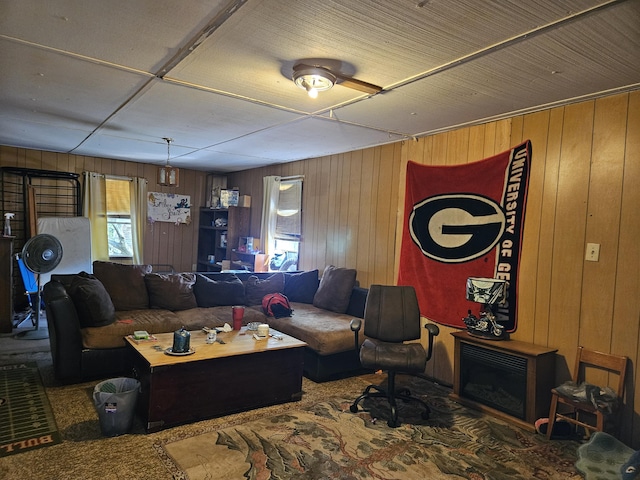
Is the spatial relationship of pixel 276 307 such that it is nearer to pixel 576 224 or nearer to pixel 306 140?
pixel 306 140

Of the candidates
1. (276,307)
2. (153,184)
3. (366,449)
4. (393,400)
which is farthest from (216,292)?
(153,184)

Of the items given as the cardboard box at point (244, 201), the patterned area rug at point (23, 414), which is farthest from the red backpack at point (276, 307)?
the cardboard box at point (244, 201)

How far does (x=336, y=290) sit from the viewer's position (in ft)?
15.1

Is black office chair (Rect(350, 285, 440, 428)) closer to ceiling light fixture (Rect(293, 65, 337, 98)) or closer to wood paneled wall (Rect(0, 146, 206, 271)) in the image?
ceiling light fixture (Rect(293, 65, 337, 98))

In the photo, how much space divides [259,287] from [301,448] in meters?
2.41

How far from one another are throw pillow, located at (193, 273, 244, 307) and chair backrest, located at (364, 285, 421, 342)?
1.81 metres

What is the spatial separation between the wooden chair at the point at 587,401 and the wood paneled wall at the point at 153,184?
6199mm

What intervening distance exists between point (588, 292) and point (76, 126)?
16.2ft

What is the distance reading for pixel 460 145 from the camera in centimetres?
375

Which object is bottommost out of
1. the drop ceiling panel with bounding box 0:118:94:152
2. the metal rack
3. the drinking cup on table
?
the drinking cup on table

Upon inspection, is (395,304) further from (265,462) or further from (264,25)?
(264,25)

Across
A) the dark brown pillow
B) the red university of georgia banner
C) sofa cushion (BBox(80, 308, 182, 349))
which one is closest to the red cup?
sofa cushion (BBox(80, 308, 182, 349))

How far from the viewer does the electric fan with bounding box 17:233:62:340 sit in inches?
183

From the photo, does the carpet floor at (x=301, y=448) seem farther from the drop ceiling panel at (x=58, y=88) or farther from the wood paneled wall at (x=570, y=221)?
the drop ceiling panel at (x=58, y=88)
